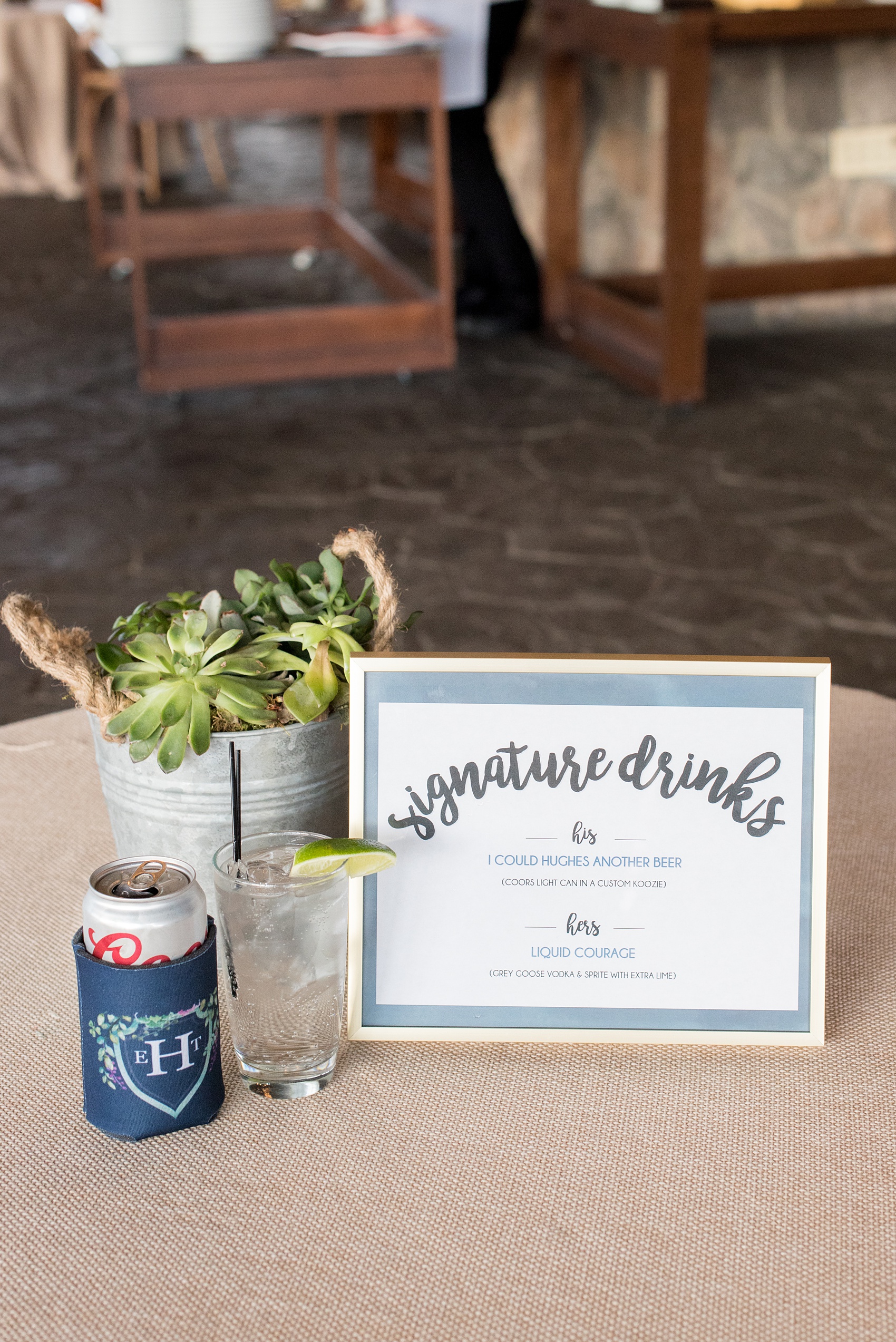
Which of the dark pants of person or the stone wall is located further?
the stone wall

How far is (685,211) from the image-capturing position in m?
3.13

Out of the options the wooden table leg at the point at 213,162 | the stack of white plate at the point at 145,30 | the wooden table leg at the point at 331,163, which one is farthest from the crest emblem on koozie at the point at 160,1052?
the wooden table leg at the point at 213,162

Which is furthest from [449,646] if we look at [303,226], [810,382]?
[303,226]

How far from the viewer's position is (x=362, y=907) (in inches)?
26.4

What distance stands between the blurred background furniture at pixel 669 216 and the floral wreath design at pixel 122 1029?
2832mm

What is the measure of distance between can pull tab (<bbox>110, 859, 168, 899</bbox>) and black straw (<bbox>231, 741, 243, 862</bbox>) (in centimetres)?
3

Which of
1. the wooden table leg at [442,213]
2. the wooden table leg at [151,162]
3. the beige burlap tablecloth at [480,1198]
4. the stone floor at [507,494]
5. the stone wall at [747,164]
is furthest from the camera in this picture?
the wooden table leg at [151,162]

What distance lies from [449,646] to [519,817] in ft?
5.29

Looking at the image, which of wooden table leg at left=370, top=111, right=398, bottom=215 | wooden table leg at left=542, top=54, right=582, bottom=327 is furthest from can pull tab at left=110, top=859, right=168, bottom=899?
wooden table leg at left=370, top=111, right=398, bottom=215

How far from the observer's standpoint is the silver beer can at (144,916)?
0.59 m

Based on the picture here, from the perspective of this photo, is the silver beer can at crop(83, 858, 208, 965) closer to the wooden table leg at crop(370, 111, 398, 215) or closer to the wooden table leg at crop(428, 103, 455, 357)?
the wooden table leg at crop(428, 103, 455, 357)
